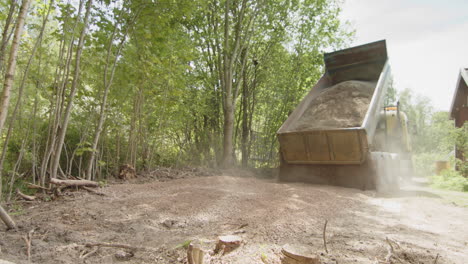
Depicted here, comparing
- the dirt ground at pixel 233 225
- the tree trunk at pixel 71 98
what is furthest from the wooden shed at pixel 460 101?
the tree trunk at pixel 71 98

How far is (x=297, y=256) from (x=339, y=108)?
218 inches

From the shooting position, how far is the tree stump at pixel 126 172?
6.34 metres

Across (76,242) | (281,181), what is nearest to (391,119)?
(281,181)

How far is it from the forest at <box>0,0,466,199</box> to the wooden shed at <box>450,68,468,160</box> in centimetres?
869

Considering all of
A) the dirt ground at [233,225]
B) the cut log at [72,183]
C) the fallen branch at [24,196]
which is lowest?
the dirt ground at [233,225]

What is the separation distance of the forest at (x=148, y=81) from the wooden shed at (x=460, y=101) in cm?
869

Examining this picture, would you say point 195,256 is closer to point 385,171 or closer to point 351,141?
point 351,141

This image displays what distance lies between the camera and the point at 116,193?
15.7 ft

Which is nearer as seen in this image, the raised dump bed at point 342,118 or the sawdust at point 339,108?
the raised dump bed at point 342,118

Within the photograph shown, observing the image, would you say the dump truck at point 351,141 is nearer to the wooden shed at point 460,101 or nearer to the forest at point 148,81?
the forest at point 148,81

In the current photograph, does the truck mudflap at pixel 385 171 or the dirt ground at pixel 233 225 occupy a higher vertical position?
the truck mudflap at pixel 385 171

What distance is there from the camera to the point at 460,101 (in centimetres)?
2053

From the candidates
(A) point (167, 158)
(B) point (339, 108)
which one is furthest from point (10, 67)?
(A) point (167, 158)

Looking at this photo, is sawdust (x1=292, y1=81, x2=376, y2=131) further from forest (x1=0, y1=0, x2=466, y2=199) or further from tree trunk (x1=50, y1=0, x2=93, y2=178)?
tree trunk (x1=50, y1=0, x2=93, y2=178)
